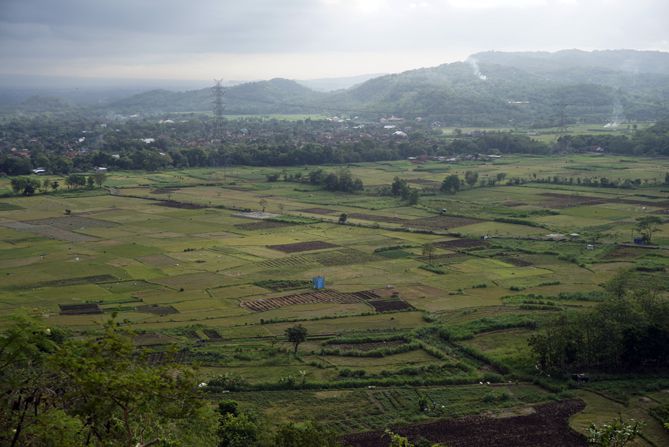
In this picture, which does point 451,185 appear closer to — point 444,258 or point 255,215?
point 255,215

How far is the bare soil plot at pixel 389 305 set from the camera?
39.4m

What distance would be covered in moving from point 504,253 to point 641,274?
34.2ft

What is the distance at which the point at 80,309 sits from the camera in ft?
125

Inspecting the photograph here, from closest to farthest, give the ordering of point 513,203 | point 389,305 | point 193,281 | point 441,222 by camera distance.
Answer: point 389,305, point 193,281, point 441,222, point 513,203

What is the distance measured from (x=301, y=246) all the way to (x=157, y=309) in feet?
58.8

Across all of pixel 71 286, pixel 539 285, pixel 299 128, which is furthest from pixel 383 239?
pixel 299 128

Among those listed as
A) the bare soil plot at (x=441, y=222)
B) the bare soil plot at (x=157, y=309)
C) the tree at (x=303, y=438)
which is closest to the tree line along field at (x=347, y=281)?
the bare soil plot at (x=157, y=309)

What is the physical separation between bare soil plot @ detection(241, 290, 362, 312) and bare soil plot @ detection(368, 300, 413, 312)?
4.10ft

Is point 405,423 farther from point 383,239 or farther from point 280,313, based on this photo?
point 383,239

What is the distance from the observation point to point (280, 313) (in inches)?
1516

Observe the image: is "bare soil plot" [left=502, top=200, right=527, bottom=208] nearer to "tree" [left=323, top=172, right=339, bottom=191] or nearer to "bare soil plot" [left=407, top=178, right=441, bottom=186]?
"bare soil plot" [left=407, top=178, right=441, bottom=186]

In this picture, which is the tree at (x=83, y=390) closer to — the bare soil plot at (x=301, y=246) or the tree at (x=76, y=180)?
the bare soil plot at (x=301, y=246)

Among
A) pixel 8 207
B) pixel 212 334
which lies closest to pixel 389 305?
pixel 212 334

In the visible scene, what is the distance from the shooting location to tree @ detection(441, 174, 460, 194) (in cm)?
8275
